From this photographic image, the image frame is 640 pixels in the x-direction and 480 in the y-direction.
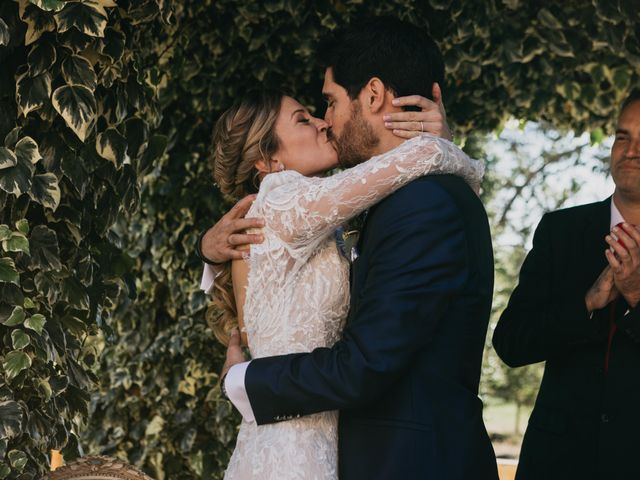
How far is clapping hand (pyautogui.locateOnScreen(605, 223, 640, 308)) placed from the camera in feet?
8.90

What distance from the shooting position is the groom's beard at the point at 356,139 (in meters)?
2.36

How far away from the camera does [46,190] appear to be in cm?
252

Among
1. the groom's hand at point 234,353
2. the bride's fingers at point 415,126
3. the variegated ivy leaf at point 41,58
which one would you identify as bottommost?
the groom's hand at point 234,353

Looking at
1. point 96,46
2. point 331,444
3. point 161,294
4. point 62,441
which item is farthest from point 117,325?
point 331,444

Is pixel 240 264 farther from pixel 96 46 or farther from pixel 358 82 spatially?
pixel 96 46

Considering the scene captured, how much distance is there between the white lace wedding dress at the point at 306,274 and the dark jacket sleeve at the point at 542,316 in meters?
0.75

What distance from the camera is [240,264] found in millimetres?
2488

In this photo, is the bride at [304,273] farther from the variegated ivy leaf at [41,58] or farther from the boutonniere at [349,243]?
the variegated ivy leaf at [41,58]

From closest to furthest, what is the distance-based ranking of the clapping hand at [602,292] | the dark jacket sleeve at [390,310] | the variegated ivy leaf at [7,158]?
1. the dark jacket sleeve at [390,310]
2. the variegated ivy leaf at [7,158]
3. the clapping hand at [602,292]

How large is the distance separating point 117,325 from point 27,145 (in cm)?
267

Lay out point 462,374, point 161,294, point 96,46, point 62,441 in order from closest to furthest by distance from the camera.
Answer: point 462,374, point 96,46, point 62,441, point 161,294

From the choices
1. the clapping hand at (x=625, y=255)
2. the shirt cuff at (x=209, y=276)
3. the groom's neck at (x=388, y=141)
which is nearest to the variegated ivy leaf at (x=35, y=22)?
the shirt cuff at (x=209, y=276)

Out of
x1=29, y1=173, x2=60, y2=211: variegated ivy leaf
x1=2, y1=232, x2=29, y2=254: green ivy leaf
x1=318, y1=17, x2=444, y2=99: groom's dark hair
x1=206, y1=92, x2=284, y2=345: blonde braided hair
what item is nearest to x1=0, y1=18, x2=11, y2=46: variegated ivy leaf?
x1=29, y1=173, x2=60, y2=211: variegated ivy leaf

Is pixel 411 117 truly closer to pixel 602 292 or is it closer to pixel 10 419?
pixel 602 292
